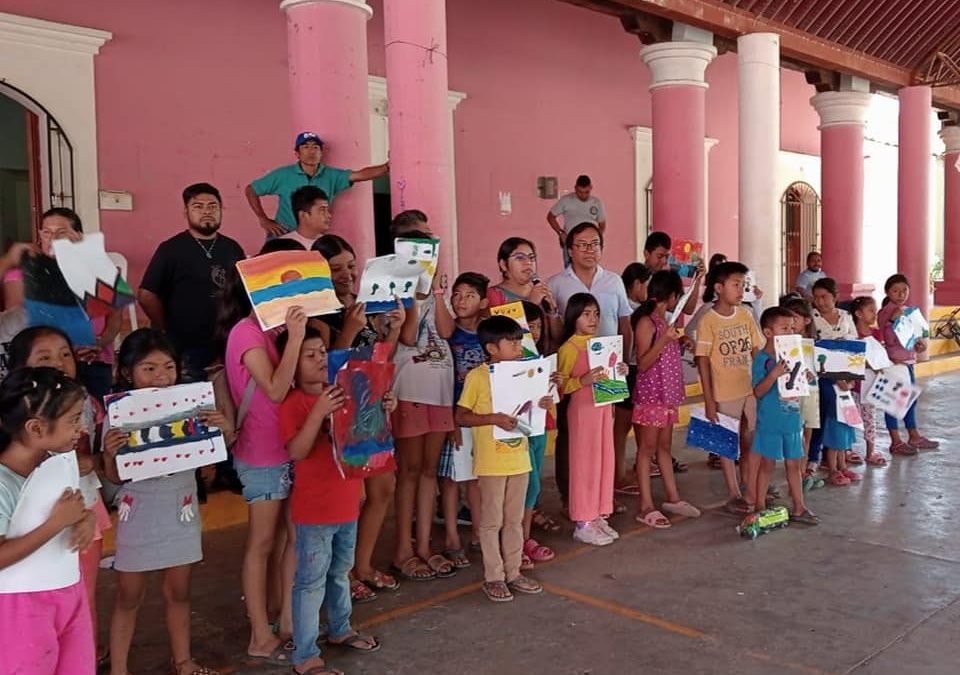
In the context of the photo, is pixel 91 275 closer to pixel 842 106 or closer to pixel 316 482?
pixel 316 482

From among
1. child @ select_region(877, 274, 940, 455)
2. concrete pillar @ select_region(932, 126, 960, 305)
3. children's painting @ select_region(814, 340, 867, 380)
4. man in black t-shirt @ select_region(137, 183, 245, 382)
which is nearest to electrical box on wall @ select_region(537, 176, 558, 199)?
child @ select_region(877, 274, 940, 455)

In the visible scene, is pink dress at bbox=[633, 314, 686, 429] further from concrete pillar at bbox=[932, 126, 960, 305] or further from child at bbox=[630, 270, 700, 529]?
concrete pillar at bbox=[932, 126, 960, 305]

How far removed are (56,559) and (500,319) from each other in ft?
Result: 7.00

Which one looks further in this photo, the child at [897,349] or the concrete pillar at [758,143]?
the concrete pillar at [758,143]

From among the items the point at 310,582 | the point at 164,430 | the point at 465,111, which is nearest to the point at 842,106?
the point at 465,111

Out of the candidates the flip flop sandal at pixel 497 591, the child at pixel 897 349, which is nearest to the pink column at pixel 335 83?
the flip flop sandal at pixel 497 591

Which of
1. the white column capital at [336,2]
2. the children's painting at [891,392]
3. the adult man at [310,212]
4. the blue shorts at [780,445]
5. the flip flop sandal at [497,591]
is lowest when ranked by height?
the flip flop sandal at [497,591]

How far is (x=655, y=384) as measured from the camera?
522cm

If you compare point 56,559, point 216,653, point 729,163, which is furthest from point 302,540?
point 729,163

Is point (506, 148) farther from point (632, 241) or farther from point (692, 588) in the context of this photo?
point (692, 588)

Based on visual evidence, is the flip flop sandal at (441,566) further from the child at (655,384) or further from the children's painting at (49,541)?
the children's painting at (49,541)

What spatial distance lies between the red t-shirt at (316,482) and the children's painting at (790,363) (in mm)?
2648

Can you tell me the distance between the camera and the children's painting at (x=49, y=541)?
236cm

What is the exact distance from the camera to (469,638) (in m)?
3.58
